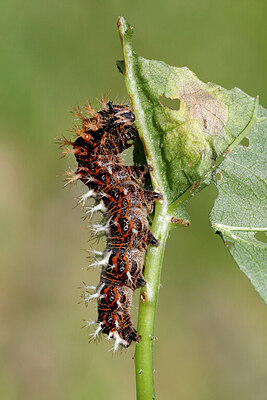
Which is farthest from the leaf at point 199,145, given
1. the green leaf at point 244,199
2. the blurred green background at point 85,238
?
the blurred green background at point 85,238

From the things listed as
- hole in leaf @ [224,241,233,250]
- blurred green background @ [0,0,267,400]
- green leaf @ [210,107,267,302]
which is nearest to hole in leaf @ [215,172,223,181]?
green leaf @ [210,107,267,302]

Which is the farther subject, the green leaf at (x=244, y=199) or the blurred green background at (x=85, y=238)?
the blurred green background at (x=85, y=238)

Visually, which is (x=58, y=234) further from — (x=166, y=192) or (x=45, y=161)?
(x=166, y=192)

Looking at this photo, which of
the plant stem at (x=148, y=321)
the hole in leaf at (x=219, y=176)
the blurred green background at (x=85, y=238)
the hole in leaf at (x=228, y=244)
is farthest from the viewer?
the blurred green background at (x=85, y=238)

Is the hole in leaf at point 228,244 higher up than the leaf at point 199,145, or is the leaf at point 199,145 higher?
the leaf at point 199,145

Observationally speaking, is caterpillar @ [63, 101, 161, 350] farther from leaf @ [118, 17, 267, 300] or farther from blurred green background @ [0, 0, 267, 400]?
blurred green background @ [0, 0, 267, 400]

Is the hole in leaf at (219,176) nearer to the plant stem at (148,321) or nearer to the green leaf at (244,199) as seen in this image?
the green leaf at (244,199)

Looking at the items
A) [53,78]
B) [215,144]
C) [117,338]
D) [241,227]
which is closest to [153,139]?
[215,144]
